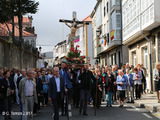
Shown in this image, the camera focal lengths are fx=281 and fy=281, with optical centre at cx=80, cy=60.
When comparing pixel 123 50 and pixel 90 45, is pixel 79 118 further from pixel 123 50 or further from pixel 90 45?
pixel 90 45

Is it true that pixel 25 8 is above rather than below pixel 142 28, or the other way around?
above

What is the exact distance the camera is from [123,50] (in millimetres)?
31625

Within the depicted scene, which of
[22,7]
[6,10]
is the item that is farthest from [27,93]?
[22,7]

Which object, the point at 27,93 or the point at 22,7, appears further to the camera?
the point at 22,7

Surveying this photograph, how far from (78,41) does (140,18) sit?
154ft

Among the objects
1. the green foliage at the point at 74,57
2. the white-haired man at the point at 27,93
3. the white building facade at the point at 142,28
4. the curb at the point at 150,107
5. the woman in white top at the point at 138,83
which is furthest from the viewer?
the white building facade at the point at 142,28

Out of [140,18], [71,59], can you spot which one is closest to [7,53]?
[71,59]

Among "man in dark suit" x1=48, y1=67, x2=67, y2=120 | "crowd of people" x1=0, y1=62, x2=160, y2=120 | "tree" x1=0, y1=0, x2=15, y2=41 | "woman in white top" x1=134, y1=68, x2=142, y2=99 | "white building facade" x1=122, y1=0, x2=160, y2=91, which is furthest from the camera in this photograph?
"tree" x1=0, y1=0, x2=15, y2=41

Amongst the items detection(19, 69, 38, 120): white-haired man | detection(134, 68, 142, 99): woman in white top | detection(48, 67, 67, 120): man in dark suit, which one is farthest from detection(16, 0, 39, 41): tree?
detection(19, 69, 38, 120): white-haired man

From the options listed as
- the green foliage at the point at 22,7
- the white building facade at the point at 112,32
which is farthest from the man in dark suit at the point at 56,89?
the green foliage at the point at 22,7

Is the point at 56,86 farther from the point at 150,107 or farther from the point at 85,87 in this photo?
the point at 150,107

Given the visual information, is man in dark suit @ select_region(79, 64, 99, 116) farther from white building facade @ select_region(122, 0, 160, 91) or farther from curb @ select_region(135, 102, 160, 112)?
white building facade @ select_region(122, 0, 160, 91)

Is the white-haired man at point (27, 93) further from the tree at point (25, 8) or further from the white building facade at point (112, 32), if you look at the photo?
the tree at point (25, 8)

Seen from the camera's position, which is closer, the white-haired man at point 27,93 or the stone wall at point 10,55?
the white-haired man at point 27,93
